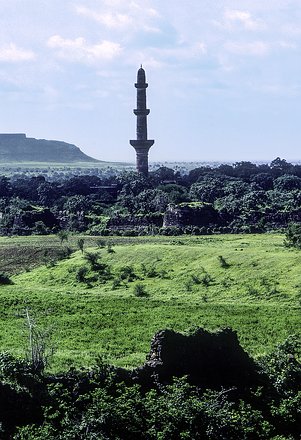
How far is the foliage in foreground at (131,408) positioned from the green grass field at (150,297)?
5129 millimetres

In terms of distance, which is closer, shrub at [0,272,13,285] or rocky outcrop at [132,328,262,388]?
rocky outcrop at [132,328,262,388]

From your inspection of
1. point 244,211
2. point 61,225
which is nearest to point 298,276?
point 244,211

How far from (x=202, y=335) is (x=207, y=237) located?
191ft

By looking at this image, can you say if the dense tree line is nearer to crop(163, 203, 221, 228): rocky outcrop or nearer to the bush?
crop(163, 203, 221, 228): rocky outcrop

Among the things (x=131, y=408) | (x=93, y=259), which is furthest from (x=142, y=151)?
(x=131, y=408)

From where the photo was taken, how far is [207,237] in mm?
92750

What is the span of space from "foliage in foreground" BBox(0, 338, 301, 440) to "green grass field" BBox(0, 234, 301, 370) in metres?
5.13

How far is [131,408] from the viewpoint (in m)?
29.9

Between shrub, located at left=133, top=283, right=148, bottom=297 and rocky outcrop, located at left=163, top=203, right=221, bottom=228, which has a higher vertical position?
rocky outcrop, located at left=163, top=203, right=221, bottom=228

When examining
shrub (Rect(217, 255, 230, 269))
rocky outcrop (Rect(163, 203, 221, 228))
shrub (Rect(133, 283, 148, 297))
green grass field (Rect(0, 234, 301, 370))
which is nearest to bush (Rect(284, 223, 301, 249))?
green grass field (Rect(0, 234, 301, 370))

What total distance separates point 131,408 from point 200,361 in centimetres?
559

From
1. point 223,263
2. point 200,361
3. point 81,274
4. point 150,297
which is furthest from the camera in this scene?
point 81,274

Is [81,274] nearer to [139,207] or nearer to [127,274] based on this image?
[127,274]

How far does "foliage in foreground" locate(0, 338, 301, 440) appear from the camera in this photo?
28984mm
